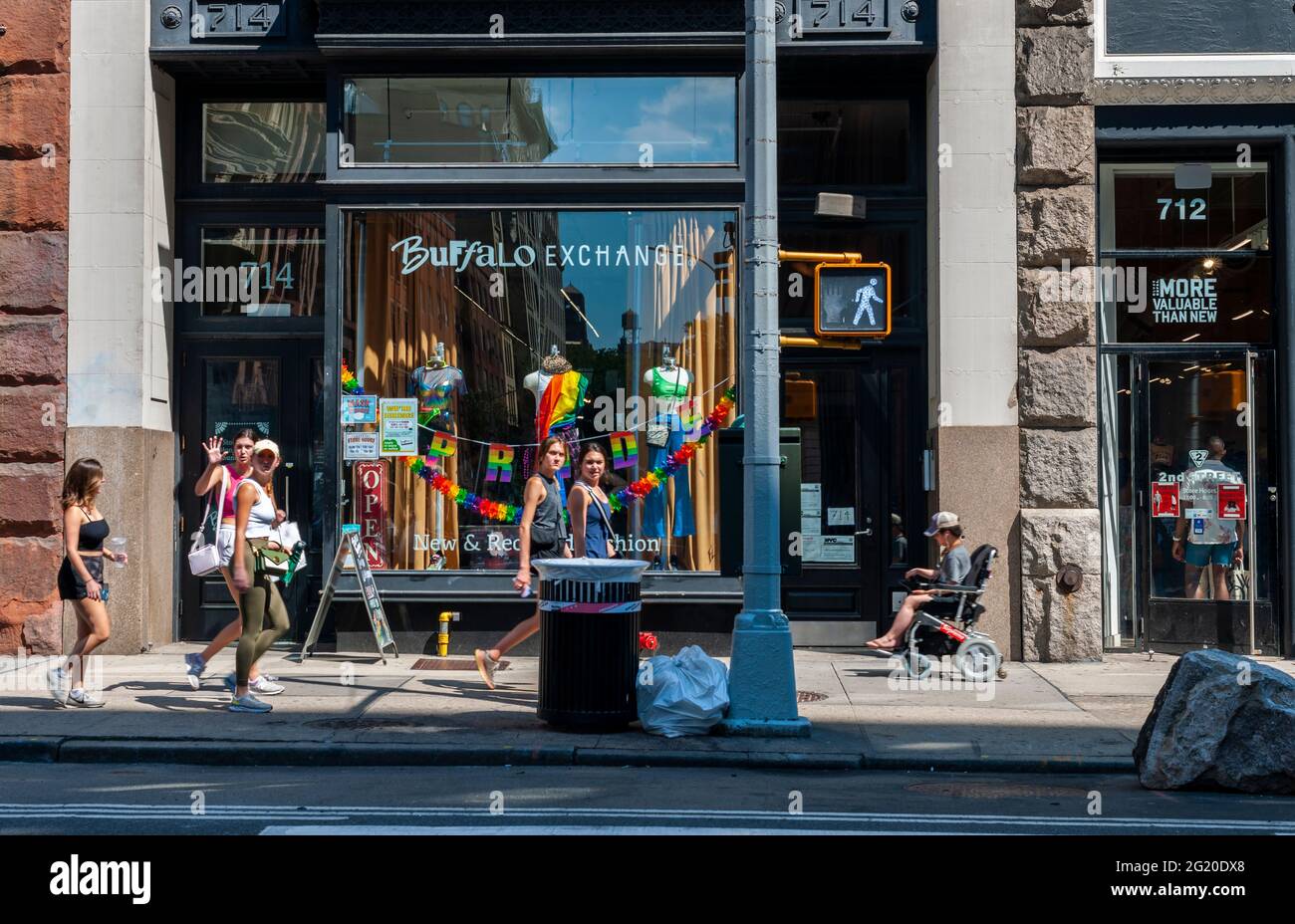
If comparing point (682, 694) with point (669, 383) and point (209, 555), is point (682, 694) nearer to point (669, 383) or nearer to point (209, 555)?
point (209, 555)

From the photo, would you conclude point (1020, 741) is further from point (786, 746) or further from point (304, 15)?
point (304, 15)

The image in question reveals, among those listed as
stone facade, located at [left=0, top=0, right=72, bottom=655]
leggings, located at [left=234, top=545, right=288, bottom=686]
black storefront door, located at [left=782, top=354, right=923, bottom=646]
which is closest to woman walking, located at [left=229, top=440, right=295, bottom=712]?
leggings, located at [left=234, top=545, right=288, bottom=686]

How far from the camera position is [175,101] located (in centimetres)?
1338

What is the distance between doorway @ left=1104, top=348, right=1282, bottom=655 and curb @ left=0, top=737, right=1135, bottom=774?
15.9 ft

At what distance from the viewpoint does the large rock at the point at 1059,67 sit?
12.5 m

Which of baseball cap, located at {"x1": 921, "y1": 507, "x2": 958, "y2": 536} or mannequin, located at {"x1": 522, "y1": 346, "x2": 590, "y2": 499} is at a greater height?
mannequin, located at {"x1": 522, "y1": 346, "x2": 590, "y2": 499}

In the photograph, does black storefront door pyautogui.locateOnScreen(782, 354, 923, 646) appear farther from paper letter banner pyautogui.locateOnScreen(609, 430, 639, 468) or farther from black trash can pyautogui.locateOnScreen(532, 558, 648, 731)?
black trash can pyautogui.locateOnScreen(532, 558, 648, 731)

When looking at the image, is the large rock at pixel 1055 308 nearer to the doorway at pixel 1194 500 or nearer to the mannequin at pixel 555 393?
the doorway at pixel 1194 500

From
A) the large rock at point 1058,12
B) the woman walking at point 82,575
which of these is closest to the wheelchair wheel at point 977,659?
the large rock at point 1058,12

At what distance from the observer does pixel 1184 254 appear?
1276 centimetres

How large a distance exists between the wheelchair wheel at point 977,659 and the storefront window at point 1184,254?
3.39m

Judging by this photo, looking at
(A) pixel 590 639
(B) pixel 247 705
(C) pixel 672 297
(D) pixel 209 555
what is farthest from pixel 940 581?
(D) pixel 209 555

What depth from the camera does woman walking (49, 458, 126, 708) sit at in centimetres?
981

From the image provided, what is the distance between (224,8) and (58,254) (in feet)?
8.76
